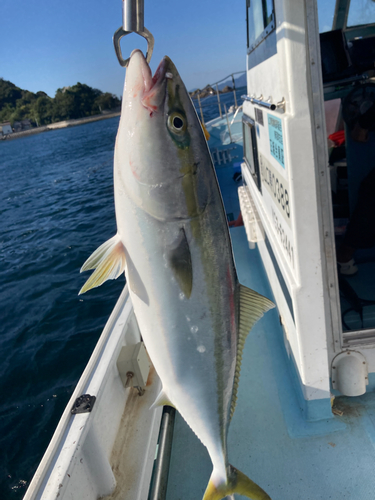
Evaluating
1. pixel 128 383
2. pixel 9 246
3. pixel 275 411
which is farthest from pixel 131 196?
pixel 9 246

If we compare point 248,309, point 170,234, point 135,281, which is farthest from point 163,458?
point 170,234

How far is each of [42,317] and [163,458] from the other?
5.52m

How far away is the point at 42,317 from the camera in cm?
695

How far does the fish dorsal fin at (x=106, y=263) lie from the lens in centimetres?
112

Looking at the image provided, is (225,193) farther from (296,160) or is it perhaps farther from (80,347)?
(296,160)

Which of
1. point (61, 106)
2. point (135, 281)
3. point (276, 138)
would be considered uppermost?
point (61, 106)

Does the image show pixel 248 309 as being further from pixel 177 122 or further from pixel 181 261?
pixel 177 122

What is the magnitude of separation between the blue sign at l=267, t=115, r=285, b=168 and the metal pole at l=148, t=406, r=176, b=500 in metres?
2.04

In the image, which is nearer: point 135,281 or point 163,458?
point 135,281

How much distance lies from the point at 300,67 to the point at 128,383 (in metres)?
2.35

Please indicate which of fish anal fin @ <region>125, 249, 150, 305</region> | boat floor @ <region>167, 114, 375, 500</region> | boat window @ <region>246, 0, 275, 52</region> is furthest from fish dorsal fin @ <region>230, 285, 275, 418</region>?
boat window @ <region>246, 0, 275, 52</region>

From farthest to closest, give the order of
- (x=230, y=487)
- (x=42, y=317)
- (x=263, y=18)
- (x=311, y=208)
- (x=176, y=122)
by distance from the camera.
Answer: (x=42, y=317)
(x=263, y=18)
(x=311, y=208)
(x=230, y=487)
(x=176, y=122)

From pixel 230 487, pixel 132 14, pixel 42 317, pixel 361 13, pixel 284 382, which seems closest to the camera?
pixel 132 14

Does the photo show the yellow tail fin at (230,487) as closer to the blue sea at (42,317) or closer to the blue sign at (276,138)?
the blue sign at (276,138)
